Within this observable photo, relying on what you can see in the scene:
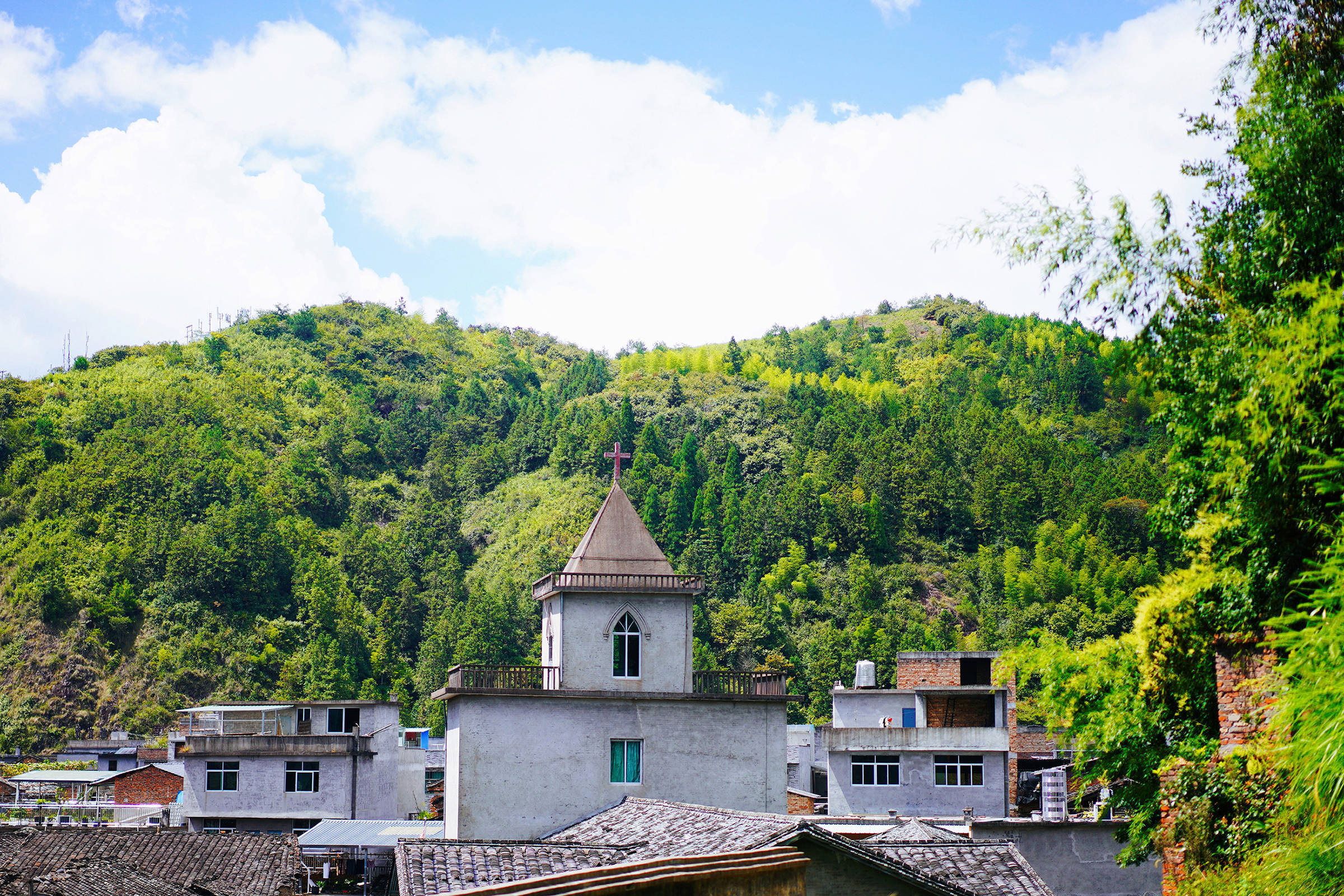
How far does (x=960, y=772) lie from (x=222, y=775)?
25361 millimetres

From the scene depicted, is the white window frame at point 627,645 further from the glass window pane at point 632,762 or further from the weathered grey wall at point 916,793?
the weathered grey wall at point 916,793

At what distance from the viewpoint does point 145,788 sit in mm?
53656

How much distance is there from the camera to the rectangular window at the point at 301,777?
4506 centimetres

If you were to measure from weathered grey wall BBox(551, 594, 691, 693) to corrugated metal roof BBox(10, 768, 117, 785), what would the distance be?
A: 31665 millimetres

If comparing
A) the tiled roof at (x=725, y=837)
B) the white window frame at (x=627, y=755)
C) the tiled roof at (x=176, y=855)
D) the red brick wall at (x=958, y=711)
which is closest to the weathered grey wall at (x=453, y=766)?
the white window frame at (x=627, y=755)

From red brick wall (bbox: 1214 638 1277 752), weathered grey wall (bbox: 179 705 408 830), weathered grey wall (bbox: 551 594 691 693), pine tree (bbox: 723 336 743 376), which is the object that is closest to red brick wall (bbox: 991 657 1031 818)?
weathered grey wall (bbox: 551 594 691 693)

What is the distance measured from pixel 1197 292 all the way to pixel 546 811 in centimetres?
1941

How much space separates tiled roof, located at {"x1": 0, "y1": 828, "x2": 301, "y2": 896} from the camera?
3069 centimetres

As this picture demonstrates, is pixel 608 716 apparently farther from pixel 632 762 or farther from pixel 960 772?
pixel 960 772

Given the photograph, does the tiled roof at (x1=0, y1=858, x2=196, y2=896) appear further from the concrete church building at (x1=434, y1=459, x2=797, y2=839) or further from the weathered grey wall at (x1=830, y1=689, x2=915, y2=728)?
the weathered grey wall at (x1=830, y1=689, x2=915, y2=728)

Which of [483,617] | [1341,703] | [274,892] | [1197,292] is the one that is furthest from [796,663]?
[1341,703]

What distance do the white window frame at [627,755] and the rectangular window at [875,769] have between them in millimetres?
17082

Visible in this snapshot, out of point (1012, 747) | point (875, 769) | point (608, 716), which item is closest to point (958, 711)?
point (1012, 747)

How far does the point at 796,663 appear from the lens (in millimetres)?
100812
